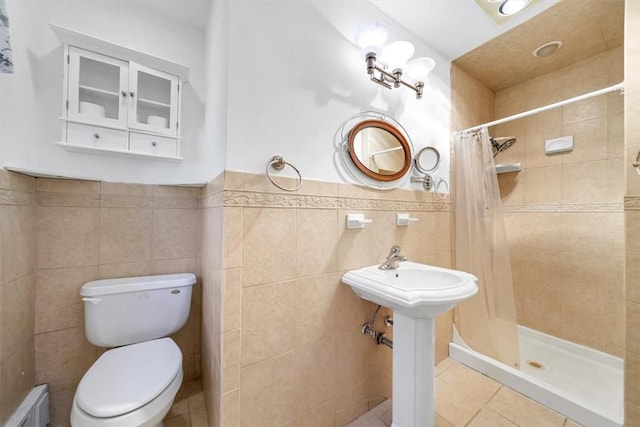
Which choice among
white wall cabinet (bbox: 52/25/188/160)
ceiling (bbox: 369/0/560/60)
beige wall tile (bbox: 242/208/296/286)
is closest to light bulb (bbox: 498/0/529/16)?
ceiling (bbox: 369/0/560/60)

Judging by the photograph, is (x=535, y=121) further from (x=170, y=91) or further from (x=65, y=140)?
(x=65, y=140)

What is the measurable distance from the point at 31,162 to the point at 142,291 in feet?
2.76

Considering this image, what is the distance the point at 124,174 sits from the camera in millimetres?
1390

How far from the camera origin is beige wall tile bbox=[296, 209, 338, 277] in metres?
1.11

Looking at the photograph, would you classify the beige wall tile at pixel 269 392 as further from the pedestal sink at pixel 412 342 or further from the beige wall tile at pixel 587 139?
the beige wall tile at pixel 587 139

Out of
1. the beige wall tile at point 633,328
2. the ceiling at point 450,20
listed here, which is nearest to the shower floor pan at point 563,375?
the beige wall tile at point 633,328

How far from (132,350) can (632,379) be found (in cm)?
231

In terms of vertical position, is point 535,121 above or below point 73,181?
above

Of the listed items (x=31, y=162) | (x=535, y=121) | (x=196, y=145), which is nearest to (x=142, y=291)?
(x=31, y=162)

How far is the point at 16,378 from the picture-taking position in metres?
1.03

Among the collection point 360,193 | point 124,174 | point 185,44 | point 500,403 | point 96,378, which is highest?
point 185,44

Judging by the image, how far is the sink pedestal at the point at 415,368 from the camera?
106cm

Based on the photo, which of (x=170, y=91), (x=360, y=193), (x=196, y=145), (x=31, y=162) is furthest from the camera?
(x=196, y=145)

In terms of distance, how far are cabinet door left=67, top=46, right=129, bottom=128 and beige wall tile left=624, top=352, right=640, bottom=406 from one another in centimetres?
274
